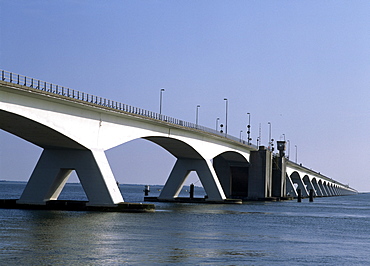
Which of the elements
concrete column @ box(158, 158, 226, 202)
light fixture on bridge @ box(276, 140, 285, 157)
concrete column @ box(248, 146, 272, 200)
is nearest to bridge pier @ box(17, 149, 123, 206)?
concrete column @ box(158, 158, 226, 202)

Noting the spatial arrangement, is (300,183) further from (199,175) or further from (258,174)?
(199,175)

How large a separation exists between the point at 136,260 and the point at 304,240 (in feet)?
50.5

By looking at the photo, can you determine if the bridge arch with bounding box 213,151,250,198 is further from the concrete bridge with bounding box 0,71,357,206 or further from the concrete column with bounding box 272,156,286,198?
the concrete bridge with bounding box 0,71,357,206

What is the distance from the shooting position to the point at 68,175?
58500 mm

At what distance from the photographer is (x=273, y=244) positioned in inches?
1420

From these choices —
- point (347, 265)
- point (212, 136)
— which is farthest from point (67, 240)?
point (212, 136)

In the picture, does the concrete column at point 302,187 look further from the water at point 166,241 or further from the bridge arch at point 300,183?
the water at point 166,241

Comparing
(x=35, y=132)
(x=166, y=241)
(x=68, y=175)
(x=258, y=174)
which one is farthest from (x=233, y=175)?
(x=166, y=241)

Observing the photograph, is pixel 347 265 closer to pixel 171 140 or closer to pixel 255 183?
pixel 171 140

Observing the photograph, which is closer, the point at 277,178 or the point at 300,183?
the point at 277,178

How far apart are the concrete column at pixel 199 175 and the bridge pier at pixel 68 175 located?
28271mm

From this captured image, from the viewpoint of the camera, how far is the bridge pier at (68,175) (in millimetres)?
54281

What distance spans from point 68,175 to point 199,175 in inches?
1167

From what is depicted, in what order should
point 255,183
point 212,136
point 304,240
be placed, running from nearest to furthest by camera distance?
1. point 304,240
2. point 212,136
3. point 255,183
